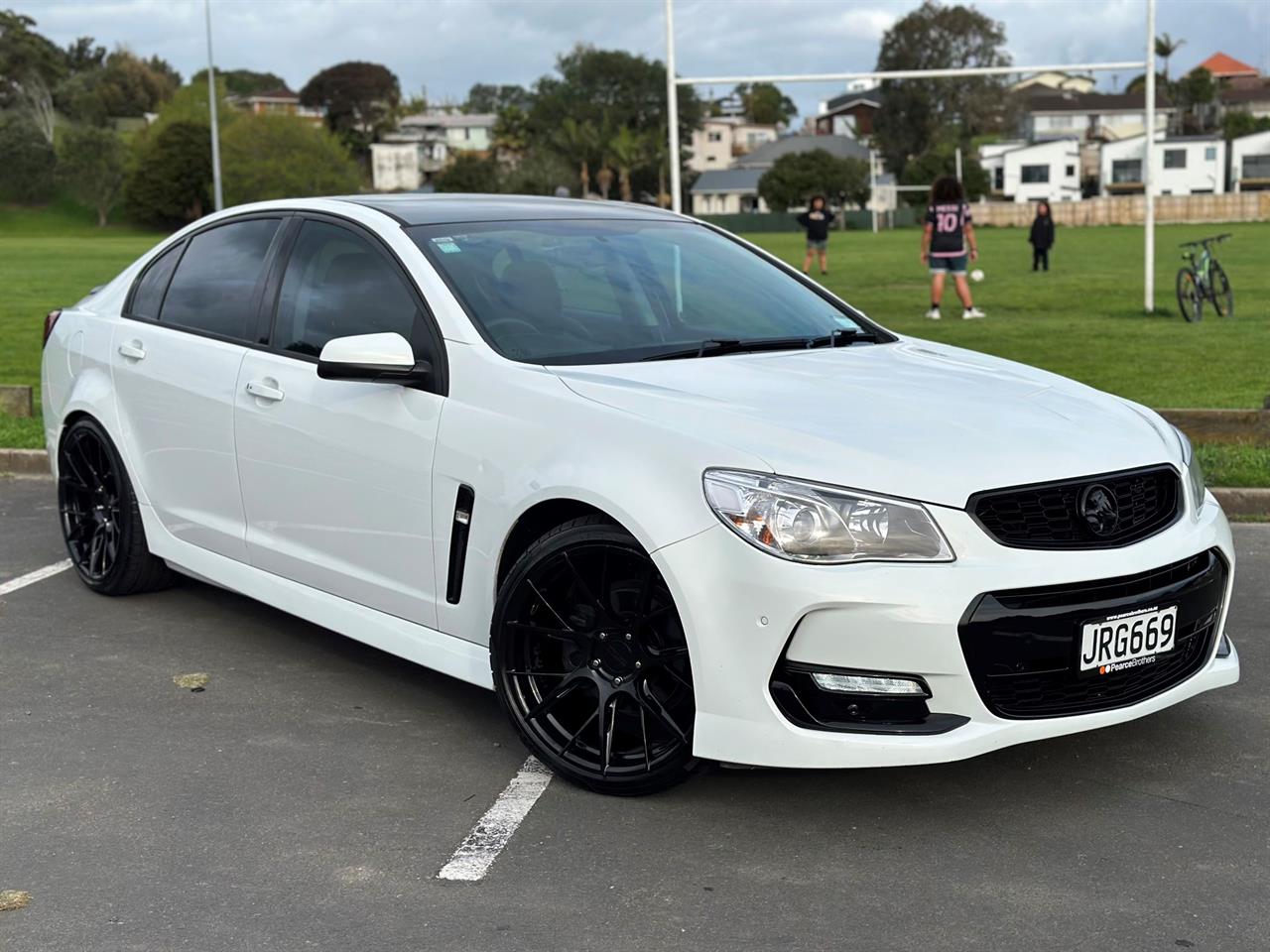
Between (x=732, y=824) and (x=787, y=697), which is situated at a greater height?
(x=787, y=697)

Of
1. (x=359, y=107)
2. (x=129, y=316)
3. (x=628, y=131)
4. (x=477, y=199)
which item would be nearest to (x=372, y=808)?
(x=477, y=199)

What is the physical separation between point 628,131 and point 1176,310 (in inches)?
4006

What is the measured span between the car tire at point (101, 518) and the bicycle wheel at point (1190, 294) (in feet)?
50.5

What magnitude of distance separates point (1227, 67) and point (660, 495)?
640ft

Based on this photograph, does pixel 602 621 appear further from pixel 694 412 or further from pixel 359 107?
pixel 359 107

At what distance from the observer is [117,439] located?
6.00m

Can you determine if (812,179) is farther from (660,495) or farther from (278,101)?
(660,495)

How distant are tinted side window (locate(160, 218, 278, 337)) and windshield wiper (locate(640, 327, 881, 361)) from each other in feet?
5.45

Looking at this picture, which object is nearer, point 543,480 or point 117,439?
point 543,480

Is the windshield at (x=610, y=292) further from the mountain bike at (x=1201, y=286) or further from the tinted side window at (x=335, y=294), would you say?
the mountain bike at (x=1201, y=286)

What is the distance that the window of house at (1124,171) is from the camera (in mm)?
111125

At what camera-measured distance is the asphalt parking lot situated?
3.34 m

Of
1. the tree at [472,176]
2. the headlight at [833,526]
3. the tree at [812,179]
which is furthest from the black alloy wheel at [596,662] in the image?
the tree at [472,176]

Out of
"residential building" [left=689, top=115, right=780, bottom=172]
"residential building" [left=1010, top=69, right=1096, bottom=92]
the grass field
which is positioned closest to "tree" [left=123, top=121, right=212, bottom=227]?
the grass field
